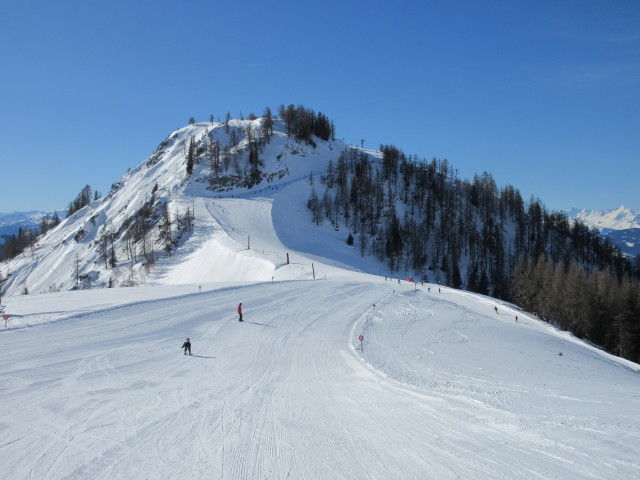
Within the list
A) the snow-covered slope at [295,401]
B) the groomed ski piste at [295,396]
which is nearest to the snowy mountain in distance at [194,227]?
the groomed ski piste at [295,396]

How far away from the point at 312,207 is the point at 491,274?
59.1 meters

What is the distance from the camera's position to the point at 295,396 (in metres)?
12.9

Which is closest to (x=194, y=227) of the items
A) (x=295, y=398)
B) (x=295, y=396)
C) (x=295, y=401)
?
(x=295, y=396)

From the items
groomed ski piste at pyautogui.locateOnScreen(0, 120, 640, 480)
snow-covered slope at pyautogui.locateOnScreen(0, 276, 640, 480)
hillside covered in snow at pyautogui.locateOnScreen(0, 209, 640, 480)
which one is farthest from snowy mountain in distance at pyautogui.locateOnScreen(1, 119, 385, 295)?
snow-covered slope at pyautogui.locateOnScreen(0, 276, 640, 480)

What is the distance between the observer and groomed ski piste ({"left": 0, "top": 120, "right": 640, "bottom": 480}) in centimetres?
808

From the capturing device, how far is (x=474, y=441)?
8695 millimetres

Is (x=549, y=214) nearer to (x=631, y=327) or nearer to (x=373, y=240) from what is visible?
(x=373, y=240)

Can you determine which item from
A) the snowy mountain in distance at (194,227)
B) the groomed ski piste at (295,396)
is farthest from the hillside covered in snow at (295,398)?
the snowy mountain in distance at (194,227)

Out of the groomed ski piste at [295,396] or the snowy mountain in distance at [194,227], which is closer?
the groomed ski piste at [295,396]

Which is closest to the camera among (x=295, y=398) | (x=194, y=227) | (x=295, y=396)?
(x=295, y=398)

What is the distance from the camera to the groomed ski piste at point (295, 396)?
8.08 meters

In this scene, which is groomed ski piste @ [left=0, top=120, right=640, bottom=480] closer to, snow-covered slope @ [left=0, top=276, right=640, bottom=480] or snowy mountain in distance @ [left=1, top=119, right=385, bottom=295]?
snow-covered slope @ [left=0, top=276, right=640, bottom=480]

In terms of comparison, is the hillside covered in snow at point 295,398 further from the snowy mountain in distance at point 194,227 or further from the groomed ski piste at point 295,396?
the snowy mountain in distance at point 194,227

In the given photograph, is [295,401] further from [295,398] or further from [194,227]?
[194,227]
